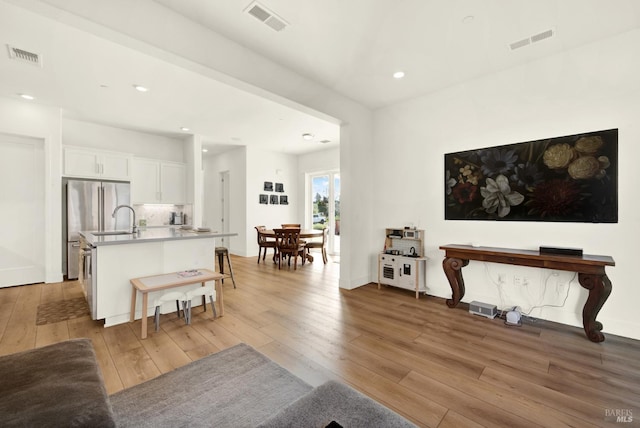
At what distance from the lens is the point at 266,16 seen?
245 cm

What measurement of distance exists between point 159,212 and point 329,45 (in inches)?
219

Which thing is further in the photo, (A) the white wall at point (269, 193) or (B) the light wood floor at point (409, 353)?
(A) the white wall at point (269, 193)

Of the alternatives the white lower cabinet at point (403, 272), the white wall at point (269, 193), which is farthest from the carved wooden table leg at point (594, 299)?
the white wall at point (269, 193)

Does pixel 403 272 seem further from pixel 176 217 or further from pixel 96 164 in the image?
pixel 96 164

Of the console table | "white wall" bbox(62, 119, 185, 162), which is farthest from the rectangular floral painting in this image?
"white wall" bbox(62, 119, 185, 162)

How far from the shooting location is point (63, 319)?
3076mm

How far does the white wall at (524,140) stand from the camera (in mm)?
2688

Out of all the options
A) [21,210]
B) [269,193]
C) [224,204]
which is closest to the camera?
[21,210]

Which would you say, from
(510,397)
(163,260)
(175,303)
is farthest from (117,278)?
(510,397)

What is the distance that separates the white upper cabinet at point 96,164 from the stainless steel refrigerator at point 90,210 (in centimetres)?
22

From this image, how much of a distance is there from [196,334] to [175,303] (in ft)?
2.84

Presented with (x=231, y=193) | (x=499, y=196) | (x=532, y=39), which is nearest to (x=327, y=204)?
(x=231, y=193)

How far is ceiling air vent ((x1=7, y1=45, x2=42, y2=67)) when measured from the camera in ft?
9.75

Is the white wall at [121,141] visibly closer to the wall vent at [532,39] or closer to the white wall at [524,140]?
the white wall at [524,140]
